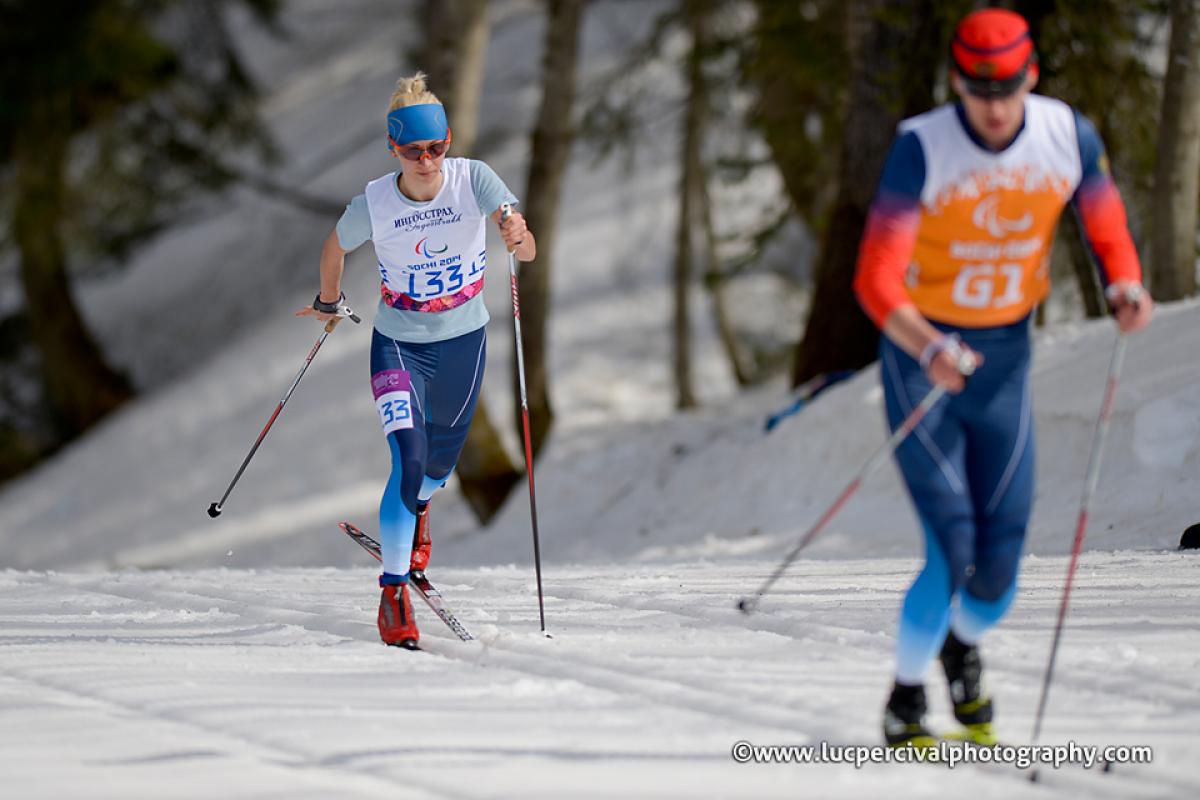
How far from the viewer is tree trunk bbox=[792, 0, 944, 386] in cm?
1282

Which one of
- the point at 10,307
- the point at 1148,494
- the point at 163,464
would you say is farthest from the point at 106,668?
the point at 10,307

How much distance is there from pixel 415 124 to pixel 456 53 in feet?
31.0

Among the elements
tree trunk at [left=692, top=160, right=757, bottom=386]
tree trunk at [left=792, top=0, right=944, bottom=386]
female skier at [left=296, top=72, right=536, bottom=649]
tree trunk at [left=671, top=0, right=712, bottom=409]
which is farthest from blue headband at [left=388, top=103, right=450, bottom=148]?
tree trunk at [left=692, top=160, right=757, bottom=386]

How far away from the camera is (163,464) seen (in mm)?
20547

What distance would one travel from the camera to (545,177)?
1602cm

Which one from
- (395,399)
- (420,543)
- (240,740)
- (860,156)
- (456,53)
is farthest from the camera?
(456,53)

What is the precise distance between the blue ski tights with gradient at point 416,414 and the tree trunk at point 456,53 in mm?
8875

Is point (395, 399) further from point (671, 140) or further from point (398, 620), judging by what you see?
point (671, 140)

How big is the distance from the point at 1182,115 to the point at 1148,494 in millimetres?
3163

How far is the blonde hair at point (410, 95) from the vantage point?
620 cm

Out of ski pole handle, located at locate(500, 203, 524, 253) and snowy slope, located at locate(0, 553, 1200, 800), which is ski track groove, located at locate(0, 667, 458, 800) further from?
ski pole handle, located at locate(500, 203, 524, 253)

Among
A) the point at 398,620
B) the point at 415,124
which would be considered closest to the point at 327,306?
the point at 415,124

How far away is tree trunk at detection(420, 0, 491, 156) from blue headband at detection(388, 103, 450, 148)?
9089mm

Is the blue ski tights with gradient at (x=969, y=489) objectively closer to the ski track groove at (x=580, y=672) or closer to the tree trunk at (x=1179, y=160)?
the ski track groove at (x=580, y=672)
